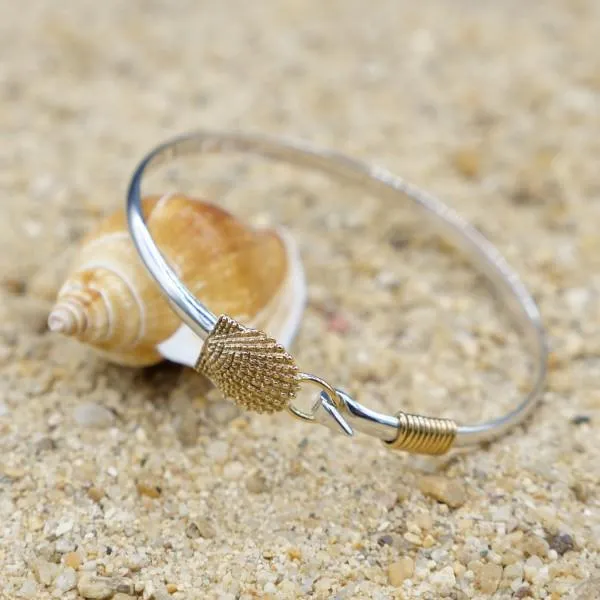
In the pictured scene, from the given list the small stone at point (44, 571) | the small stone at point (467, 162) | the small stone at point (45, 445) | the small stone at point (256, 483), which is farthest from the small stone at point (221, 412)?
the small stone at point (467, 162)

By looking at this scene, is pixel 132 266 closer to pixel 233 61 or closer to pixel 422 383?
pixel 422 383

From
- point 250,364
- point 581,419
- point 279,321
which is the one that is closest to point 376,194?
point 279,321

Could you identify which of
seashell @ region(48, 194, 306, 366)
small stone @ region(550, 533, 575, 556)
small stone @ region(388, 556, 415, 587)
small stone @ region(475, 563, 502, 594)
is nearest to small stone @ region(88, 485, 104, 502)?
seashell @ region(48, 194, 306, 366)

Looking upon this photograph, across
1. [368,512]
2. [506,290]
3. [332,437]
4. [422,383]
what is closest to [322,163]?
[506,290]

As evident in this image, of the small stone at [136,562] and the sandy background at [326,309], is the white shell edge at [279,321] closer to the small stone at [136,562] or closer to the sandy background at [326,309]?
the sandy background at [326,309]

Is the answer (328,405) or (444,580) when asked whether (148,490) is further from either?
(444,580)

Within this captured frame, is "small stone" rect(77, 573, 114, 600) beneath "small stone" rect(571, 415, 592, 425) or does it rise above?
beneath

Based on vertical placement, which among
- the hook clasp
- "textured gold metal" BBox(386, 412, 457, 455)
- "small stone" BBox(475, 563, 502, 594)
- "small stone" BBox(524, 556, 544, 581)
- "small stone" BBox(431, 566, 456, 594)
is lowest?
"small stone" BBox(431, 566, 456, 594)

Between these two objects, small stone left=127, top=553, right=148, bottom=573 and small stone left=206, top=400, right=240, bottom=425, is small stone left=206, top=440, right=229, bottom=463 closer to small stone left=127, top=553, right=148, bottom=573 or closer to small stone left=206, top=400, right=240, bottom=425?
small stone left=206, top=400, right=240, bottom=425
